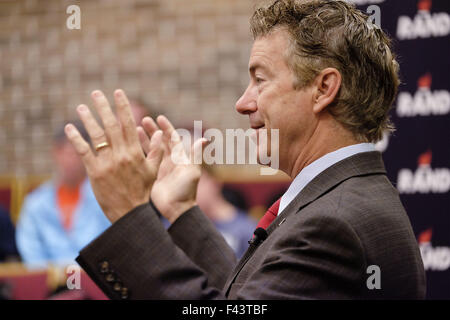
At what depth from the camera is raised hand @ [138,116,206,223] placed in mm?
1791

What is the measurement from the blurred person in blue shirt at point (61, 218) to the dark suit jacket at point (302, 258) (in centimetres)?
247

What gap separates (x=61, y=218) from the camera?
13.7ft

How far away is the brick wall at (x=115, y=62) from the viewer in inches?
202

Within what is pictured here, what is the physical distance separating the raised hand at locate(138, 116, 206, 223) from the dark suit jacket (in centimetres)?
47


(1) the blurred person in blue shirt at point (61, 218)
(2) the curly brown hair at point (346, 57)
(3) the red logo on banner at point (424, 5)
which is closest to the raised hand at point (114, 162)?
(2) the curly brown hair at point (346, 57)

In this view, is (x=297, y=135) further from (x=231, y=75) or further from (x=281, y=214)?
(x=231, y=75)

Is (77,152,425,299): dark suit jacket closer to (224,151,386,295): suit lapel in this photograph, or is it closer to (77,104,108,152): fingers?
(224,151,386,295): suit lapel

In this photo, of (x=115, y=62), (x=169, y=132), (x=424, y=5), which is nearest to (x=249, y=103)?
(x=169, y=132)

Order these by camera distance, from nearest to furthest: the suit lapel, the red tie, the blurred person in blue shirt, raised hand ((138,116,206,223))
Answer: the suit lapel, the red tie, raised hand ((138,116,206,223)), the blurred person in blue shirt

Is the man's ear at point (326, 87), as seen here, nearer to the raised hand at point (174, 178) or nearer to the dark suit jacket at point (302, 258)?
the dark suit jacket at point (302, 258)

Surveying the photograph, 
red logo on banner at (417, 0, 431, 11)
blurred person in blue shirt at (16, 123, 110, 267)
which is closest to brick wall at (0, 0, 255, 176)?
blurred person in blue shirt at (16, 123, 110, 267)

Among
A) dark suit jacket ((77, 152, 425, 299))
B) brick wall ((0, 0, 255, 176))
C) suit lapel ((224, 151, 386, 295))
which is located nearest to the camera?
dark suit jacket ((77, 152, 425, 299))

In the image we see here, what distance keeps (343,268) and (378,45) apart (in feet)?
2.00

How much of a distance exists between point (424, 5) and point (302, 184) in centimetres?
136
